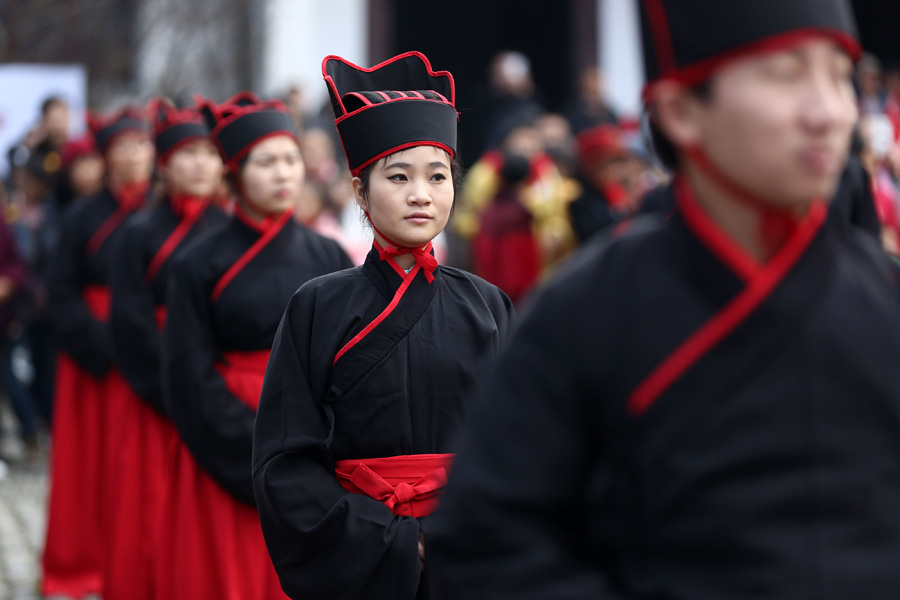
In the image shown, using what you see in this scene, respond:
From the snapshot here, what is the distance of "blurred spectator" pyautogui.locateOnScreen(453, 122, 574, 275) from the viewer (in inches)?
359

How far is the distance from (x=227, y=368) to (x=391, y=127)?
1475 mm

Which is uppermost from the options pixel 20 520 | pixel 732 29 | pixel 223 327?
pixel 732 29

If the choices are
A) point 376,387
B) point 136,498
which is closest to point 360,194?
point 376,387

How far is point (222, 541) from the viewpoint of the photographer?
164 inches

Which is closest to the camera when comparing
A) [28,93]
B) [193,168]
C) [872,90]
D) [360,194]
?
[360,194]

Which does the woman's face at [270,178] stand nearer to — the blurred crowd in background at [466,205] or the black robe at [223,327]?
the black robe at [223,327]

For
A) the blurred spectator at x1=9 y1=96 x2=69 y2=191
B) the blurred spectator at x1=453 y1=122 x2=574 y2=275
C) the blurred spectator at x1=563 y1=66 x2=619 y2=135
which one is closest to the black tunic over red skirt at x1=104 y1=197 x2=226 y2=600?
the blurred spectator at x1=453 y1=122 x2=574 y2=275

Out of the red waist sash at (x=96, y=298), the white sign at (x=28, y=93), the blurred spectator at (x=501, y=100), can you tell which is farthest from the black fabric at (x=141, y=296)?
the blurred spectator at (x=501, y=100)

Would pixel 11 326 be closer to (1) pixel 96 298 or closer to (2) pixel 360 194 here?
(1) pixel 96 298

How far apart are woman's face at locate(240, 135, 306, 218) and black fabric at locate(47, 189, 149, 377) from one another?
220cm

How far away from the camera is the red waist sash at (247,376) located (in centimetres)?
417

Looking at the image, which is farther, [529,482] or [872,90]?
[872,90]

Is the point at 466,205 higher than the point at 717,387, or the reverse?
the point at 717,387

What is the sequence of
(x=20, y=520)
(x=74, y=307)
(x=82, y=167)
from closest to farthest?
(x=74, y=307) → (x=20, y=520) → (x=82, y=167)
